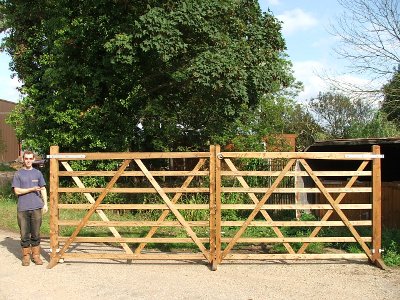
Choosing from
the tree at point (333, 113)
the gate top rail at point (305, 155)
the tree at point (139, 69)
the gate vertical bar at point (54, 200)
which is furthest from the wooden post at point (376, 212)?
the tree at point (333, 113)

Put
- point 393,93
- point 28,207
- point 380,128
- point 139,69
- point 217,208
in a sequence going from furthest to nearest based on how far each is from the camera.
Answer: point 380,128 → point 393,93 → point 139,69 → point 28,207 → point 217,208

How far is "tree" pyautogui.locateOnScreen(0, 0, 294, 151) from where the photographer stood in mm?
11141

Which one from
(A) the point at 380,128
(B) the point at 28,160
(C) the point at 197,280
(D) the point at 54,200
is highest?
(A) the point at 380,128

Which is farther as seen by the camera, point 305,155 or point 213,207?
point 305,155

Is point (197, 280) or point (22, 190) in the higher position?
point (22, 190)

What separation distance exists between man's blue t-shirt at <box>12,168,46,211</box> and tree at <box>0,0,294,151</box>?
4.39m

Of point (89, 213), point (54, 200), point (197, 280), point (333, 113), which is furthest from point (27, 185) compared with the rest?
point (333, 113)

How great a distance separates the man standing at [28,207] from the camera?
7504 millimetres

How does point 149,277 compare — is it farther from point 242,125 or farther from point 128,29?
point 242,125

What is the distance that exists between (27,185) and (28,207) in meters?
0.37

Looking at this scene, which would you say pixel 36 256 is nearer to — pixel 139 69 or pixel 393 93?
pixel 139 69

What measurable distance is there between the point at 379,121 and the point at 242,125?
15.7 metres

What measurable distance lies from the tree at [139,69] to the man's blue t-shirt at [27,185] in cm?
439

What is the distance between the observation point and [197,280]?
6652 millimetres
